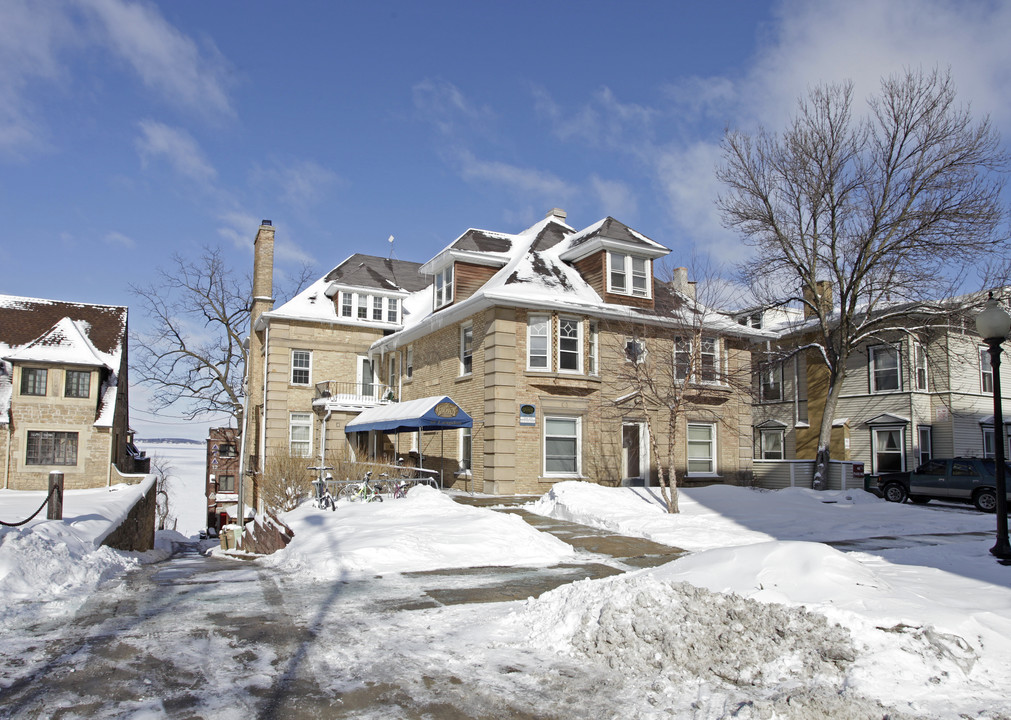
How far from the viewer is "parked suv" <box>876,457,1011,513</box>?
69.7ft

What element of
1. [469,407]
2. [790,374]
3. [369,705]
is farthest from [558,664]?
[790,374]

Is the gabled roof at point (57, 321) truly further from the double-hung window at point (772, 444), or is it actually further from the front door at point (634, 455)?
the double-hung window at point (772, 444)

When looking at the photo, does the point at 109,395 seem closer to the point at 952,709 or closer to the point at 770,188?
the point at 770,188

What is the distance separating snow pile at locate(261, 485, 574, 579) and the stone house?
18.4 m

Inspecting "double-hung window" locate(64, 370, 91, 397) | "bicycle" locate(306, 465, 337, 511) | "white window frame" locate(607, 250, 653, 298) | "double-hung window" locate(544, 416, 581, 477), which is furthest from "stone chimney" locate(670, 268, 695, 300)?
"double-hung window" locate(64, 370, 91, 397)

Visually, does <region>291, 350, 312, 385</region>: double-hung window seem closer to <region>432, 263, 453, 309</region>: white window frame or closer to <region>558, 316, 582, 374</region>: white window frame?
<region>432, 263, 453, 309</region>: white window frame

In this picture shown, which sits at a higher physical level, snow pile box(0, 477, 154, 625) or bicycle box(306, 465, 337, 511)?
bicycle box(306, 465, 337, 511)

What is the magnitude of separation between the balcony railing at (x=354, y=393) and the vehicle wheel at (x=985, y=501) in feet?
67.2

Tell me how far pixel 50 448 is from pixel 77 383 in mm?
2973

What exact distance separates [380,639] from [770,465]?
23.6m

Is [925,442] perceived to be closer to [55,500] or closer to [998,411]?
[998,411]

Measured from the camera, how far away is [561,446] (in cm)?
2267

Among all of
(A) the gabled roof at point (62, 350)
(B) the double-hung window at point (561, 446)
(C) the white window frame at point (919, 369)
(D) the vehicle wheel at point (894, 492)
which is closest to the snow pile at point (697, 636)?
(B) the double-hung window at point (561, 446)

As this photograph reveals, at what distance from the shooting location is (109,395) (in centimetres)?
3294
